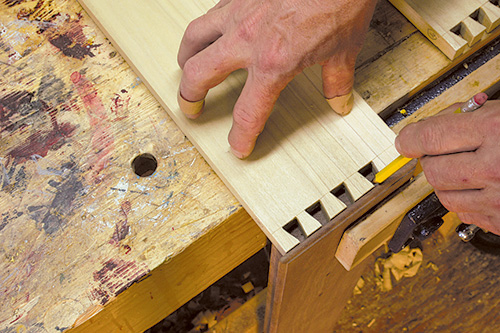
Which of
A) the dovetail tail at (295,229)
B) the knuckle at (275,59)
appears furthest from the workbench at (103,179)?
the knuckle at (275,59)

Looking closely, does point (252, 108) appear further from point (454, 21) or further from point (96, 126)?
point (454, 21)

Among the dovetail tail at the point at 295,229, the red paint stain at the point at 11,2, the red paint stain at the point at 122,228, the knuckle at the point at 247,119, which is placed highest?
the red paint stain at the point at 11,2

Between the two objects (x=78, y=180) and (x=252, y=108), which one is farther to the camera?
(x=78, y=180)

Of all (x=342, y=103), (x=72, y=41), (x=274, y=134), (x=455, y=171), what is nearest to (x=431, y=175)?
(x=455, y=171)

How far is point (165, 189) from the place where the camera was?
1093 mm

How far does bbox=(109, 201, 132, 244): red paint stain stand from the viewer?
1.05 meters

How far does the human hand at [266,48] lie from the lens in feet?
3.13

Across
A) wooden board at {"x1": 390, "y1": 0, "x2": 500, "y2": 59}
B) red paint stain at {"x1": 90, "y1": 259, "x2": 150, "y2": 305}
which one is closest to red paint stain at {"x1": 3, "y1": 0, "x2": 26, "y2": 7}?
red paint stain at {"x1": 90, "y1": 259, "x2": 150, "y2": 305}

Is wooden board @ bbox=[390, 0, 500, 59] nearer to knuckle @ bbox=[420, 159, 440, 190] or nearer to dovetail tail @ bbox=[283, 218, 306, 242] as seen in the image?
knuckle @ bbox=[420, 159, 440, 190]

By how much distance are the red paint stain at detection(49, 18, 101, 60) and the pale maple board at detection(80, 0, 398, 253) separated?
0.08 m

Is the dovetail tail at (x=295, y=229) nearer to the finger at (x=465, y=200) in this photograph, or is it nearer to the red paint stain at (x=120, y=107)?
the finger at (x=465, y=200)

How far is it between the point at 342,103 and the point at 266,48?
0.24m

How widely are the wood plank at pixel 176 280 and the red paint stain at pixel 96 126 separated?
0.29 metres

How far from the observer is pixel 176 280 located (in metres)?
1.15
